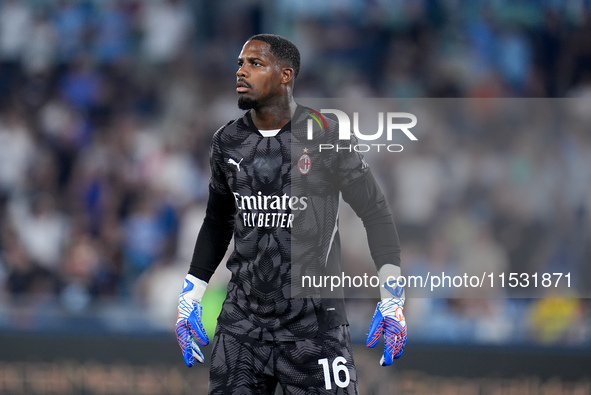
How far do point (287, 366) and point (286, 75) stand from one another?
1.26 meters

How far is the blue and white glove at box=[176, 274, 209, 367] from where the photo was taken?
3.98 m

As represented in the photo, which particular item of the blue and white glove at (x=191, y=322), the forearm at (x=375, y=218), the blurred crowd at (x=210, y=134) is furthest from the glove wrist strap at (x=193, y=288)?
the blurred crowd at (x=210, y=134)

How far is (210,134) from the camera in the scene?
8547 millimetres

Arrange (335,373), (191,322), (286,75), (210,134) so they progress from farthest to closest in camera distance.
A: 1. (210,134)
2. (191,322)
3. (286,75)
4. (335,373)

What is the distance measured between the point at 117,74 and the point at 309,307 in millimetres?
6346

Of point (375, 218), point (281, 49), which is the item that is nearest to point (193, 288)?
point (375, 218)

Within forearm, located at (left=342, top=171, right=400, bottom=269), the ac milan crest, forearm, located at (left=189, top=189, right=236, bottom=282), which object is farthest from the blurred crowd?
the ac milan crest

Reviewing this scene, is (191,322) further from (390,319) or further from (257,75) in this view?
(257,75)

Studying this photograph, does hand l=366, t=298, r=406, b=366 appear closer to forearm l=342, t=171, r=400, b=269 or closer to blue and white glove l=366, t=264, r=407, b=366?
blue and white glove l=366, t=264, r=407, b=366

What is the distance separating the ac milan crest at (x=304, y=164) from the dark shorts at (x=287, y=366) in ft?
2.29

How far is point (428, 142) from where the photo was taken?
694 centimetres

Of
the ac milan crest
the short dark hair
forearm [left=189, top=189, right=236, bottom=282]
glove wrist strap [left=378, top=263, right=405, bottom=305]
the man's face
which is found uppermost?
the short dark hair

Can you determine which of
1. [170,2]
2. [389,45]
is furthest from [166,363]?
[170,2]

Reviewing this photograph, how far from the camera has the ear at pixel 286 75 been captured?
3773mm
